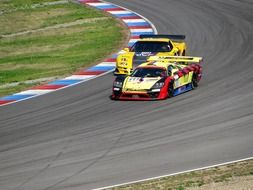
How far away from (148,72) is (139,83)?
0.82 metres

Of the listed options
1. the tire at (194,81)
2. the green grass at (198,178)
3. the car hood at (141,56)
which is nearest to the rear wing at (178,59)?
the tire at (194,81)

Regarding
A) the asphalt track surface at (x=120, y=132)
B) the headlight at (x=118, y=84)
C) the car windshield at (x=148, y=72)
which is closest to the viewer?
the asphalt track surface at (x=120, y=132)

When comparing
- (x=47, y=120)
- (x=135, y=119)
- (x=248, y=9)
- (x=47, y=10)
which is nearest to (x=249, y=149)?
(x=135, y=119)

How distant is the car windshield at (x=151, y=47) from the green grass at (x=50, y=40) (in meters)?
2.83

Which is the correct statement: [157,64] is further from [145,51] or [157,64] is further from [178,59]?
[145,51]

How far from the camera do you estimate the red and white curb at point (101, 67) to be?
3010 cm

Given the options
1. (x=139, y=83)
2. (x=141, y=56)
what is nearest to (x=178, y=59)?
(x=141, y=56)

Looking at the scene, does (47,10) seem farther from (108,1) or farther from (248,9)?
(248,9)

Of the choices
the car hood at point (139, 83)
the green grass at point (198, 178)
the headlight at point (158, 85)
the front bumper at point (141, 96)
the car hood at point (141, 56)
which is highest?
the green grass at point (198, 178)

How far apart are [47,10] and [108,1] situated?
3.70 metres

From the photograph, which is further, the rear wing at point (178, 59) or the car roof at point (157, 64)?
the rear wing at point (178, 59)

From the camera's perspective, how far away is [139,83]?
2800 cm

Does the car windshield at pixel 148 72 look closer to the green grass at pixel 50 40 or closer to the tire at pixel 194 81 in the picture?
the tire at pixel 194 81

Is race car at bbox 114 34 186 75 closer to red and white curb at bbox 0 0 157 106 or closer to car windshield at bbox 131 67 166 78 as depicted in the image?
red and white curb at bbox 0 0 157 106
